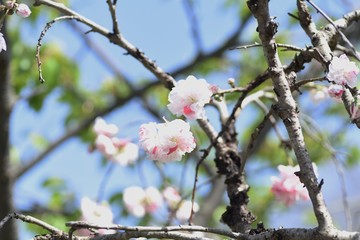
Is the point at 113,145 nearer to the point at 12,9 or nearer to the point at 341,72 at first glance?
the point at 12,9

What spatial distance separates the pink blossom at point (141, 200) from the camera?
2.45m

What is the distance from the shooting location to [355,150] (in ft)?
14.7

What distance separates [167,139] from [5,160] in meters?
1.27

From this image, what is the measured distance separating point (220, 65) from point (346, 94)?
9.32 ft

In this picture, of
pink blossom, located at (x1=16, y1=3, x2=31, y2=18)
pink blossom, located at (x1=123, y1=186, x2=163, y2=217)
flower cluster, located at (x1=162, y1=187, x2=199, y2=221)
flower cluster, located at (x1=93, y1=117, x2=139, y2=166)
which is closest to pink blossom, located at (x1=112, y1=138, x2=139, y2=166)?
flower cluster, located at (x1=93, y1=117, x2=139, y2=166)

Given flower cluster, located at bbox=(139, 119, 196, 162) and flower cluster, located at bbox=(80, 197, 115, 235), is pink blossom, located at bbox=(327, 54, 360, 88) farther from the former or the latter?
flower cluster, located at bbox=(80, 197, 115, 235)

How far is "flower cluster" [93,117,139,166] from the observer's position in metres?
2.17

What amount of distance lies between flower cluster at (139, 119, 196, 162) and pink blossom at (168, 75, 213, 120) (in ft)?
0.08

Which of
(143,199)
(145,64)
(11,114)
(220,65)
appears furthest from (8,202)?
(220,65)

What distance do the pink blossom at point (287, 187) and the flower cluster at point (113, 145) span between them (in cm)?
57

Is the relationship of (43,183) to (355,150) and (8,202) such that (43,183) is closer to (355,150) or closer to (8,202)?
(8,202)

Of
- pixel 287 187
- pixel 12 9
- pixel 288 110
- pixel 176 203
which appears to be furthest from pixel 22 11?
pixel 176 203

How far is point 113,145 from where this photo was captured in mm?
2182

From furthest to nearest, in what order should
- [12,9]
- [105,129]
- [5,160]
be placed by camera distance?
[5,160], [105,129], [12,9]
